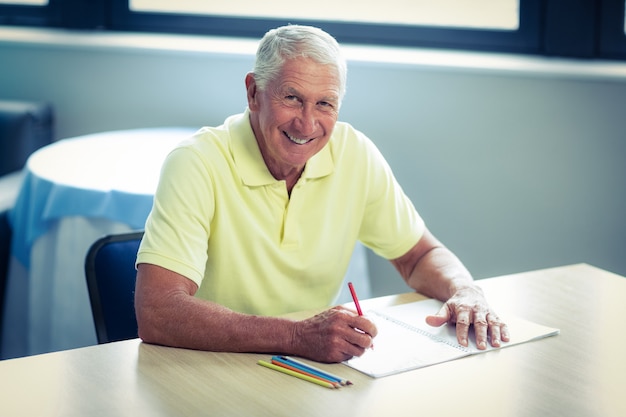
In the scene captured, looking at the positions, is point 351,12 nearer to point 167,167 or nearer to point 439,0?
point 439,0

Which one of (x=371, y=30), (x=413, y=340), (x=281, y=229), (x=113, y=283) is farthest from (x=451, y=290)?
(x=371, y=30)

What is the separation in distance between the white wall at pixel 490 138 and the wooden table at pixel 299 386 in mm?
1513

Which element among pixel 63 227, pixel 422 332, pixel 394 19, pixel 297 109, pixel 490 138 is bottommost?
pixel 63 227

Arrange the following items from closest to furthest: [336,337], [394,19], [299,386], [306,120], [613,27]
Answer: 1. [299,386]
2. [336,337]
3. [306,120]
4. [613,27]
5. [394,19]

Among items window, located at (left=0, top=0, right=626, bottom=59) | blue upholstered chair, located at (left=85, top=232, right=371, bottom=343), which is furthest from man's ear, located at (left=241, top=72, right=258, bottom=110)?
window, located at (left=0, top=0, right=626, bottom=59)

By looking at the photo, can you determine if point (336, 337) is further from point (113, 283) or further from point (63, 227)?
point (63, 227)

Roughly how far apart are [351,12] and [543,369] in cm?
227

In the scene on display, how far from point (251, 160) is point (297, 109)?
0.50 feet

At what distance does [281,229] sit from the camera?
6.59 ft

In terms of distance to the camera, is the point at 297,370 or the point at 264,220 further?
the point at 264,220

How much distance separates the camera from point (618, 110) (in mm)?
3102

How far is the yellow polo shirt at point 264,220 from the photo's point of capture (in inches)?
72.2

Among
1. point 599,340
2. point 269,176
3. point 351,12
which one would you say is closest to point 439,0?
point 351,12

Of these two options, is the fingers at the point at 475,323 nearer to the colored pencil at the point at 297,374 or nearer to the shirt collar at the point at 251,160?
the colored pencil at the point at 297,374
